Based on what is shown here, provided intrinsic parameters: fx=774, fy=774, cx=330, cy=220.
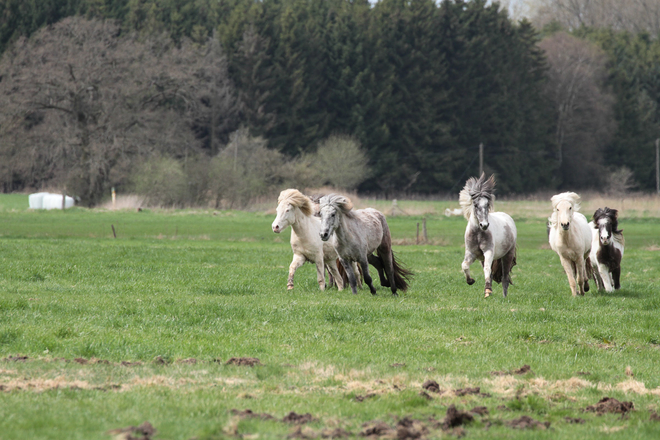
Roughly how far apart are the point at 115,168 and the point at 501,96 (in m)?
42.9

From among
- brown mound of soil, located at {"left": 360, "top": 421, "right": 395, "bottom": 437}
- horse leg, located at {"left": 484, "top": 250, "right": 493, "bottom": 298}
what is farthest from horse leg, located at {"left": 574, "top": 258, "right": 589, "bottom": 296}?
brown mound of soil, located at {"left": 360, "top": 421, "right": 395, "bottom": 437}

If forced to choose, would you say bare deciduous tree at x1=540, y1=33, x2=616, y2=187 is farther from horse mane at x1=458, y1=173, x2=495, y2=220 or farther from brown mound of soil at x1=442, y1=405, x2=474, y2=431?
brown mound of soil at x1=442, y1=405, x2=474, y2=431

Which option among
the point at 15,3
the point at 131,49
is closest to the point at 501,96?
the point at 131,49

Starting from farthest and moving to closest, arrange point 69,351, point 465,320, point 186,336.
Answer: point 465,320 < point 186,336 < point 69,351

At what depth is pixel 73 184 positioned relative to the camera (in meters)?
55.4

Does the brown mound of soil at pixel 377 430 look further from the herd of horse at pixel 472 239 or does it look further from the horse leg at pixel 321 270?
the horse leg at pixel 321 270

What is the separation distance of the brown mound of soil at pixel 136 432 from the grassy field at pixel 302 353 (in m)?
0.11

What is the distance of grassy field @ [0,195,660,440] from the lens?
5770 millimetres

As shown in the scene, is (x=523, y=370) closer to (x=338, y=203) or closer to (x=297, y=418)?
(x=297, y=418)

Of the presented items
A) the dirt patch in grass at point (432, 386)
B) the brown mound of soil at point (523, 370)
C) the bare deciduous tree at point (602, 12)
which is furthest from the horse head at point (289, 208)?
the bare deciduous tree at point (602, 12)

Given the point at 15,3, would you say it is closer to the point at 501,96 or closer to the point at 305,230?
Result: the point at 501,96

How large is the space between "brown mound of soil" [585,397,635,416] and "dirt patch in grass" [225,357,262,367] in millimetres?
3178

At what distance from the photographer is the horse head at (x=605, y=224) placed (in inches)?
552

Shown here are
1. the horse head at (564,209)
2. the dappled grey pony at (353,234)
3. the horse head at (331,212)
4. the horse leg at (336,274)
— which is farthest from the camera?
the horse leg at (336,274)
